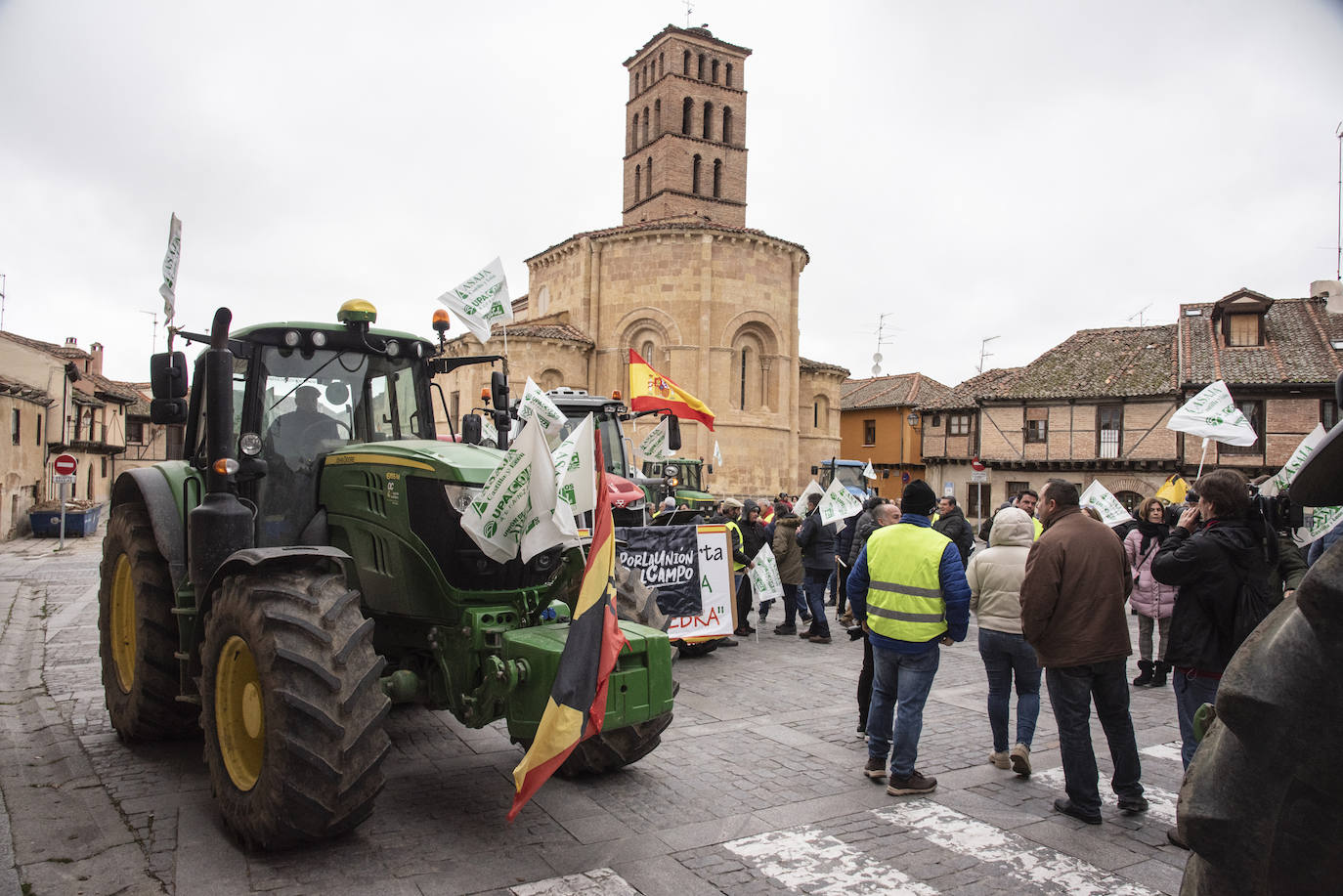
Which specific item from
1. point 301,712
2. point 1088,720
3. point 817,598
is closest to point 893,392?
point 817,598

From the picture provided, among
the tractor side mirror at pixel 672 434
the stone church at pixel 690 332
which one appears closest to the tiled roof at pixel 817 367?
the stone church at pixel 690 332

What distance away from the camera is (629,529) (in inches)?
379

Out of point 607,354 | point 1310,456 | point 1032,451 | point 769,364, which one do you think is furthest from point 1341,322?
point 1310,456

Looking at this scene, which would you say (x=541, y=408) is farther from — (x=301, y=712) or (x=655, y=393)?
(x=655, y=393)

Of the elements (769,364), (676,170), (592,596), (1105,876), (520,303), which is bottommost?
(1105,876)

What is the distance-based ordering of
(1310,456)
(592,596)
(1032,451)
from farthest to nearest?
(1032,451), (592,596), (1310,456)

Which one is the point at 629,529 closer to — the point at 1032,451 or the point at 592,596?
the point at 592,596

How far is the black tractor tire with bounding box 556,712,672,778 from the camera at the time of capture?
5.45 metres

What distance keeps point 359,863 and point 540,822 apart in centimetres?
99

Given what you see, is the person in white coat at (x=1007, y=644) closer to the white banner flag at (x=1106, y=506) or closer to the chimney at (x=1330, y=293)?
the white banner flag at (x=1106, y=506)

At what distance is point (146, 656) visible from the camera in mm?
5840

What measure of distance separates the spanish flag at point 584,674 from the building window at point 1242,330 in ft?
122

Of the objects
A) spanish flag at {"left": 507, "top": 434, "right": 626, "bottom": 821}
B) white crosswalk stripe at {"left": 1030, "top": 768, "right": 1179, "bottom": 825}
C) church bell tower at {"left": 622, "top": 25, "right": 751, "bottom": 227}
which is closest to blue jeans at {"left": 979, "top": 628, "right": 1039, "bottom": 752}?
white crosswalk stripe at {"left": 1030, "top": 768, "right": 1179, "bottom": 825}

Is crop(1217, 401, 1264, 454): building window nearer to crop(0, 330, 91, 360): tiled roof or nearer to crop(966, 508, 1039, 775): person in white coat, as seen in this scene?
crop(966, 508, 1039, 775): person in white coat
